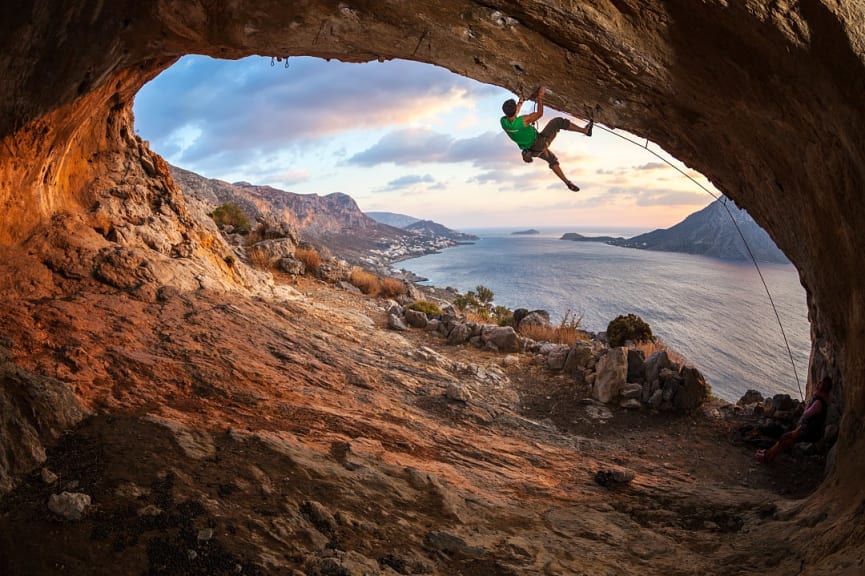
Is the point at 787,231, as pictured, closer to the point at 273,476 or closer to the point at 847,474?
the point at 847,474

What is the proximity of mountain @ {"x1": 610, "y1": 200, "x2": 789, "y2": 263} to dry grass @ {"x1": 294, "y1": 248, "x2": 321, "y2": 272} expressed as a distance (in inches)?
1666

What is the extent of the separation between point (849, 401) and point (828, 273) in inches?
65.3

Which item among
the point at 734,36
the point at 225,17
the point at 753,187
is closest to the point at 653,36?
the point at 734,36

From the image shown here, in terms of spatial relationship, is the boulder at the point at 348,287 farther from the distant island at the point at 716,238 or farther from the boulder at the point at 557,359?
the distant island at the point at 716,238

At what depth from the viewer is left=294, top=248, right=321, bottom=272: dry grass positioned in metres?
18.1

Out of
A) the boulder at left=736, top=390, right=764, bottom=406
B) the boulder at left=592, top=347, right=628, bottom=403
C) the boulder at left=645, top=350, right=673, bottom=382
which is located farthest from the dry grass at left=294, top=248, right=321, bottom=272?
the boulder at left=736, top=390, right=764, bottom=406

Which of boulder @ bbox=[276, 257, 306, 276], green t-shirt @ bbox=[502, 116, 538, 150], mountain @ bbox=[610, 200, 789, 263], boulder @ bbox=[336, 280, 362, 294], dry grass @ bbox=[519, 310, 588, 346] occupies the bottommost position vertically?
dry grass @ bbox=[519, 310, 588, 346]

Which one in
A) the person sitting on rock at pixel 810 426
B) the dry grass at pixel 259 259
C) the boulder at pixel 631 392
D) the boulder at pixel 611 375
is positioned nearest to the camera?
the person sitting on rock at pixel 810 426

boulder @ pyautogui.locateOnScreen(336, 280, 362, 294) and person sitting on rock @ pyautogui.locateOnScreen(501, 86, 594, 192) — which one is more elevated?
person sitting on rock @ pyautogui.locateOnScreen(501, 86, 594, 192)

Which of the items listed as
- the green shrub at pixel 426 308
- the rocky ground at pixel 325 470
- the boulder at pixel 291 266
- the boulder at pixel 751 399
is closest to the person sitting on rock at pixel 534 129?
the rocky ground at pixel 325 470

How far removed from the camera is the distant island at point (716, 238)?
4606cm

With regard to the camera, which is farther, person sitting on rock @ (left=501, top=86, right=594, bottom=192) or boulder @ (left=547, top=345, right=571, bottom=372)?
boulder @ (left=547, top=345, right=571, bottom=372)

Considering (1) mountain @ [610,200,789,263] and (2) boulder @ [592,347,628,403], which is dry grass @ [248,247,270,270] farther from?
(1) mountain @ [610,200,789,263]

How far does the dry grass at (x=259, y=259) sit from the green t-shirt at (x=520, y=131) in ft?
37.9
